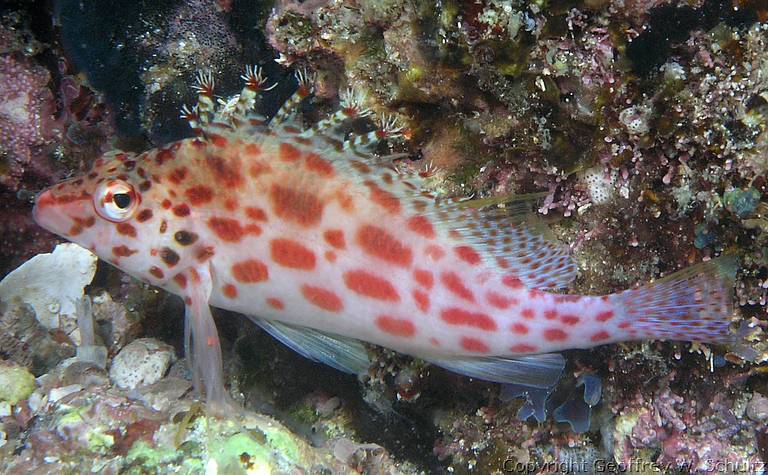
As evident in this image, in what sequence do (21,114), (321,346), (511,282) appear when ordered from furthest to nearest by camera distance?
1. (21,114)
2. (321,346)
3. (511,282)

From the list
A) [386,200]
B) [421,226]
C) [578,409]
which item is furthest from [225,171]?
[578,409]

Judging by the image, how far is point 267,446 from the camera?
274cm

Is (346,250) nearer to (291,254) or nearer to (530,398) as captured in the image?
(291,254)

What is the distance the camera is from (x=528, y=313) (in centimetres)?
283

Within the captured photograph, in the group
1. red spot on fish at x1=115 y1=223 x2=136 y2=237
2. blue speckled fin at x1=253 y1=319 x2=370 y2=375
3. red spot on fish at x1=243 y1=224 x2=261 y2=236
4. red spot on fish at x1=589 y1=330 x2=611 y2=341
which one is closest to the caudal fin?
red spot on fish at x1=589 y1=330 x2=611 y2=341

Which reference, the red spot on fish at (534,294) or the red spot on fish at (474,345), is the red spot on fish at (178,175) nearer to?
the red spot on fish at (474,345)

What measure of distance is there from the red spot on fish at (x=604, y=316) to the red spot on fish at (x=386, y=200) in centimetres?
118

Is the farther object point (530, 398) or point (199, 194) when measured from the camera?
point (530, 398)

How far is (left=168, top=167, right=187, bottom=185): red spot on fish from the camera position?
9.79 feet

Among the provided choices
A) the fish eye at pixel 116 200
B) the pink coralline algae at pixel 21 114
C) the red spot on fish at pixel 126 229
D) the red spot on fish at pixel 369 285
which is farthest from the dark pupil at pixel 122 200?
the pink coralline algae at pixel 21 114

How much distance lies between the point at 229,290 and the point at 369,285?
87 centimetres

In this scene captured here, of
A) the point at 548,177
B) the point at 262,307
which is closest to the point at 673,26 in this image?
the point at 548,177

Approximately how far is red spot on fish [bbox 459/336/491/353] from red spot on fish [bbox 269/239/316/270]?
951mm

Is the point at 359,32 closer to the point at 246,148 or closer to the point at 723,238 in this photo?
the point at 246,148
